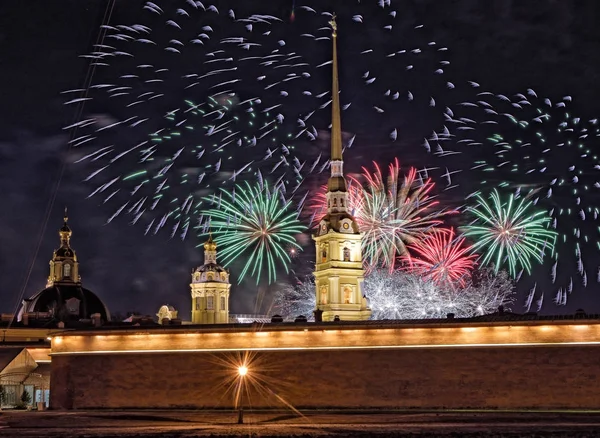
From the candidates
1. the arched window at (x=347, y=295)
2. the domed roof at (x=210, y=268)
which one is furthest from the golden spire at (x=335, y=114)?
the domed roof at (x=210, y=268)

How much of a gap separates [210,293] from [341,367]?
Result: 55.4m

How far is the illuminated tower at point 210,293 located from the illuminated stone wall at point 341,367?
163 feet

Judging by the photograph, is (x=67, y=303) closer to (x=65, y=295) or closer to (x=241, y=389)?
(x=65, y=295)

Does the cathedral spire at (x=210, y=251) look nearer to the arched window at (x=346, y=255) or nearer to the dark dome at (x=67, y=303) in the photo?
the dark dome at (x=67, y=303)

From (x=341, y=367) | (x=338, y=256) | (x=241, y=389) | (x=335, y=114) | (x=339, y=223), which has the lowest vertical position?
(x=241, y=389)

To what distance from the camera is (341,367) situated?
4794cm

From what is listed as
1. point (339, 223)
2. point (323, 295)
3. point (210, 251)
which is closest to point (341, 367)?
point (323, 295)

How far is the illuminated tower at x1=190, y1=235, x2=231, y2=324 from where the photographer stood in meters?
102

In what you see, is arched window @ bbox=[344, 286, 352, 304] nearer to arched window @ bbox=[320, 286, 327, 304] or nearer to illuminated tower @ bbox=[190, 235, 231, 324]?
arched window @ bbox=[320, 286, 327, 304]

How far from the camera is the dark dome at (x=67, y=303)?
97.2 meters

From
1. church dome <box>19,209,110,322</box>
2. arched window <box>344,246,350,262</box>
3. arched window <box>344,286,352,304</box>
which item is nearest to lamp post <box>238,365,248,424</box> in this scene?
arched window <box>344,286,352,304</box>

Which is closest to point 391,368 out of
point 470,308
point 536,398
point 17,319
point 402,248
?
point 536,398

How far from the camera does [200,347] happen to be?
5038cm

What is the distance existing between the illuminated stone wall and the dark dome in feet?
150
